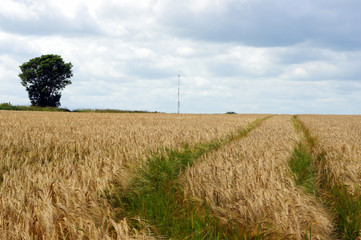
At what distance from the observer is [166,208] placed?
3.59 m

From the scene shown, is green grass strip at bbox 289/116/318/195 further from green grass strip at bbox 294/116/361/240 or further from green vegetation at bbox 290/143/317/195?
green grass strip at bbox 294/116/361/240

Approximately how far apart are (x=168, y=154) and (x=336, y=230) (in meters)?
3.31

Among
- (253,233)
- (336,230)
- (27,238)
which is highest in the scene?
(27,238)

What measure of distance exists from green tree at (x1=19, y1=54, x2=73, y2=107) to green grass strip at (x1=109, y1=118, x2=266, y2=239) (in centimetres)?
5078

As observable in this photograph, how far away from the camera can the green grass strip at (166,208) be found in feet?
10.0

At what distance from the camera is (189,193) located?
156 inches

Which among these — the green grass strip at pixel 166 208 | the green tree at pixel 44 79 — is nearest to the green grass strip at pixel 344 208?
the green grass strip at pixel 166 208

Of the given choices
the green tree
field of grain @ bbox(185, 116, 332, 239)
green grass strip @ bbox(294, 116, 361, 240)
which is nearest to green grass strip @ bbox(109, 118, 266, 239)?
field of grain @ bbox(185, 116, 332, 239)

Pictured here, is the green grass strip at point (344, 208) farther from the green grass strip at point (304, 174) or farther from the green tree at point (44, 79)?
the green tree at point (44, 79)

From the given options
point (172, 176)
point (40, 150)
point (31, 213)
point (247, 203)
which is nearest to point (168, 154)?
point (172, 176)

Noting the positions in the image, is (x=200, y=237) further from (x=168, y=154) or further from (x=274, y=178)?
(x=168, y=154)

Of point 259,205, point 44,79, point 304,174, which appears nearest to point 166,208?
point 259,205

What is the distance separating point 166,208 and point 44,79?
175 ft

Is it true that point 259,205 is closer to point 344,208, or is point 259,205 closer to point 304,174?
point 344,208
